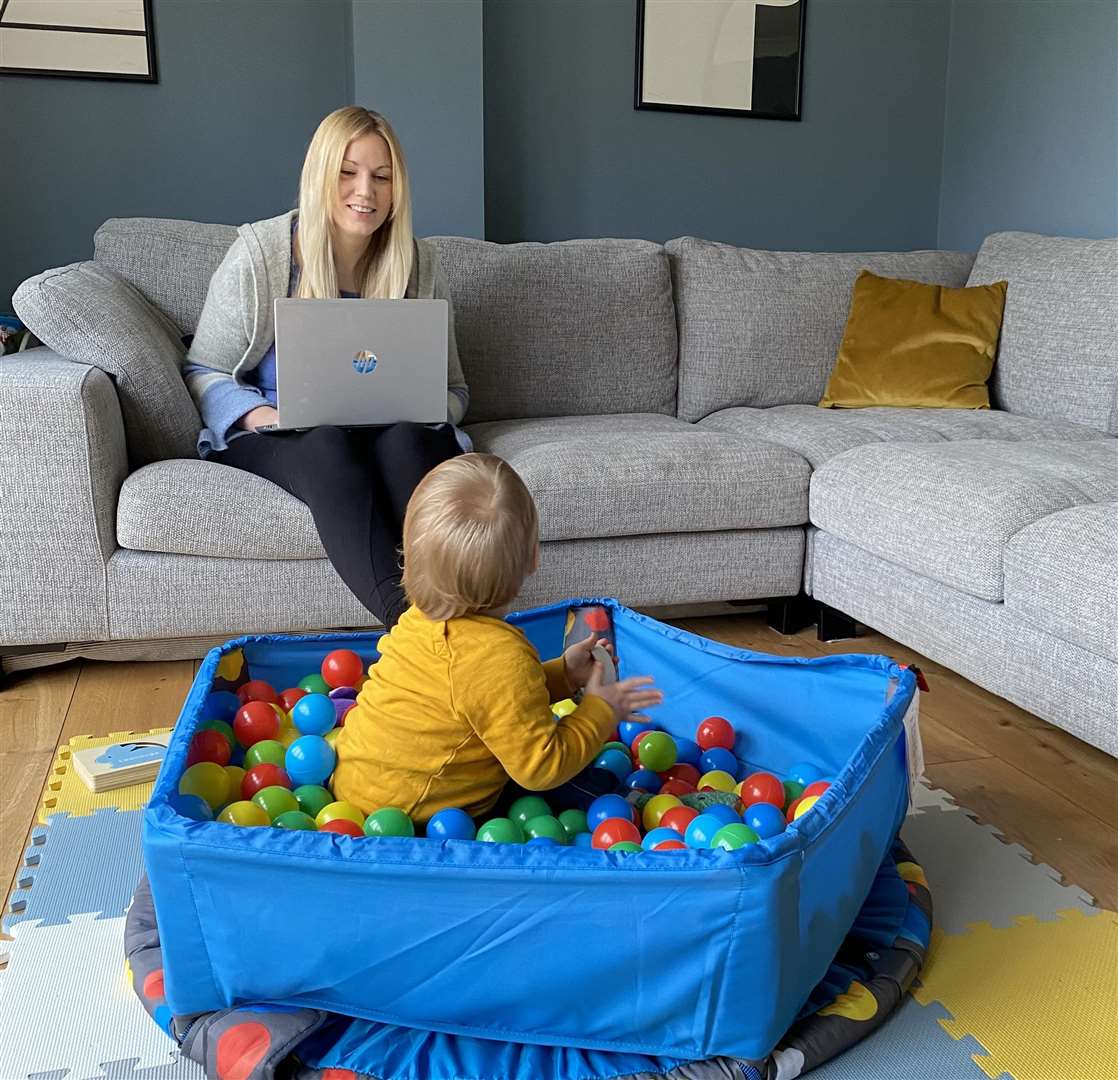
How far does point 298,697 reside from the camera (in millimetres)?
1805

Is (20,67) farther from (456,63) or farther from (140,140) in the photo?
(456,63)

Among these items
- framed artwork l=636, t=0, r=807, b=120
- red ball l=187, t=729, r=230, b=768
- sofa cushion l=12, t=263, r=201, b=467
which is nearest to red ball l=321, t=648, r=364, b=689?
red ball l=187, t=729, r=230, b=768

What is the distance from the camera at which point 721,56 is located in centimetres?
373

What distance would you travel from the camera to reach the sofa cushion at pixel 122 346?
223 centimetres

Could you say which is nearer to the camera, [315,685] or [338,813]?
[338,813]

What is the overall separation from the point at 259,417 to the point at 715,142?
2.11 metres

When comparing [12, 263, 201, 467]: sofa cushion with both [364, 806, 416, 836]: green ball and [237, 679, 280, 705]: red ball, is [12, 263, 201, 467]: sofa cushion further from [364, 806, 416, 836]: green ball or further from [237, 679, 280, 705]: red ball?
[364, 806, 416, 836]: green ball

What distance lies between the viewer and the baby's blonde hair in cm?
129

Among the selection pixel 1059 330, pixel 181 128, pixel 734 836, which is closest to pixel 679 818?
pixel 734 836

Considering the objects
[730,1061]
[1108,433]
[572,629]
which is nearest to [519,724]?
[730,1061]

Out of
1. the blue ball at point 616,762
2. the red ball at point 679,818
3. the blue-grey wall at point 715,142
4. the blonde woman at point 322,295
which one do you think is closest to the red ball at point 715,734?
the blue ball at point 616,762

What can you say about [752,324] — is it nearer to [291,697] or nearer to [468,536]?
[291,697]

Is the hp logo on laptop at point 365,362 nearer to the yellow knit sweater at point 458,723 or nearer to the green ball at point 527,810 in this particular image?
the yellow knit sweater at point 458,723

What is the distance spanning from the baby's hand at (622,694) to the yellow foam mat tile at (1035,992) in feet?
1.51
